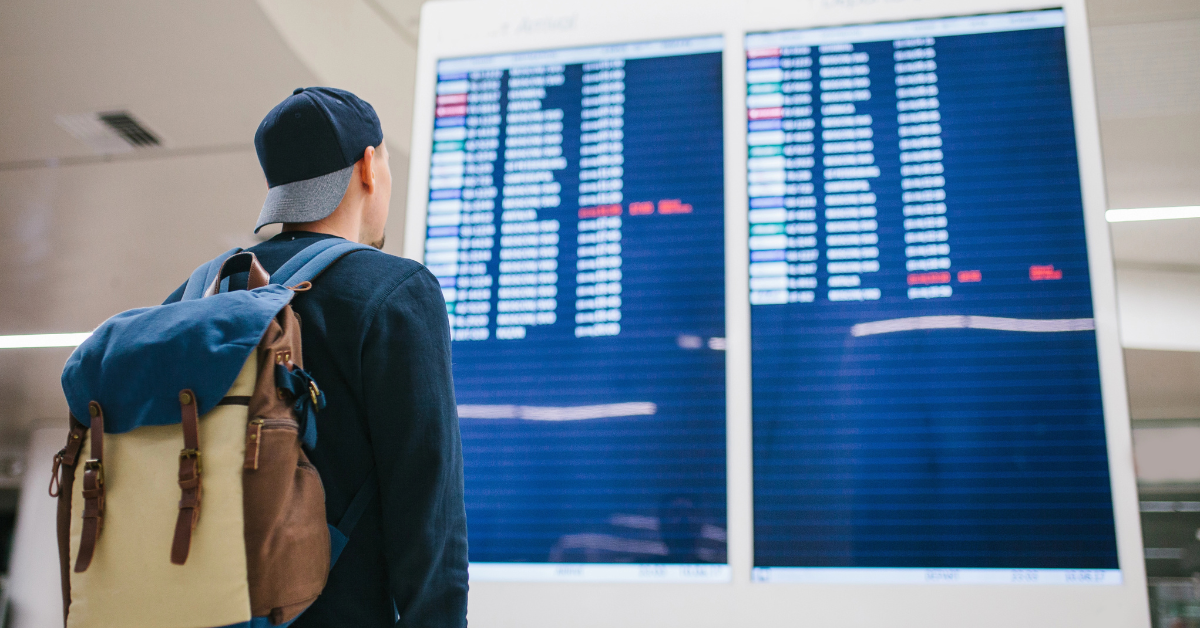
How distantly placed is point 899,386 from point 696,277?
0.47 m

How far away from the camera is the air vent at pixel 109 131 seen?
2395 mm

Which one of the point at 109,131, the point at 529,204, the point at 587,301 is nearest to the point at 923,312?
the point at 587,301

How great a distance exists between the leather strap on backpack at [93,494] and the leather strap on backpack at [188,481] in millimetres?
88

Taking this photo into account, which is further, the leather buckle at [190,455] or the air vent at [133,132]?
the air vent at [133,132]

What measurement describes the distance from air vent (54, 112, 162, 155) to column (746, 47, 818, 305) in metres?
1.78

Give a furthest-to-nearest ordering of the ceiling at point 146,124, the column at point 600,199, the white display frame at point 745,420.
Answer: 1. the ceiling at point 146,124
2. the column at point 600,199
3. the white display frame at point 745,420

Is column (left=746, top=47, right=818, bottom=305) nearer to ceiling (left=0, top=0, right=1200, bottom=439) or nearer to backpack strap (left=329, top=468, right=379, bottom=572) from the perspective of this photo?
ceiling (left=0, top=0, right=1200, bottom=439)

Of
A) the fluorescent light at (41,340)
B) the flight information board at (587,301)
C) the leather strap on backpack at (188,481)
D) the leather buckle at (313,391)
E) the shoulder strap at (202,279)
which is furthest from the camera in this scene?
the fluorescent light at (41,340)

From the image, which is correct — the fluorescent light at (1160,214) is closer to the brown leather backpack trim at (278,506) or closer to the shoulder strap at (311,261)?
the shoulder strap at (311,261)

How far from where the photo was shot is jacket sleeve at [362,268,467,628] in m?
0.92

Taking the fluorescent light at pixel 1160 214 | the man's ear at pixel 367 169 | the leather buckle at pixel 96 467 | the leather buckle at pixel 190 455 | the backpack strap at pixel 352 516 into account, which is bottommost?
the backpack strap at pixel 352 516

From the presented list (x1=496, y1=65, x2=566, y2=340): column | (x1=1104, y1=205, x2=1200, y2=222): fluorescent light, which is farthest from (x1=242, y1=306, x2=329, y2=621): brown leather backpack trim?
(x1=1104, y1=205, x2=1200, y2=222): fluorescent light

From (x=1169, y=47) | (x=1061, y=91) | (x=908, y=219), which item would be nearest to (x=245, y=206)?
(x=908, y=219)

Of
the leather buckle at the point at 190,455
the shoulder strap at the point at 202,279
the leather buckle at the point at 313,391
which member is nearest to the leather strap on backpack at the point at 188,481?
the leather buckle at the point at 190,455
